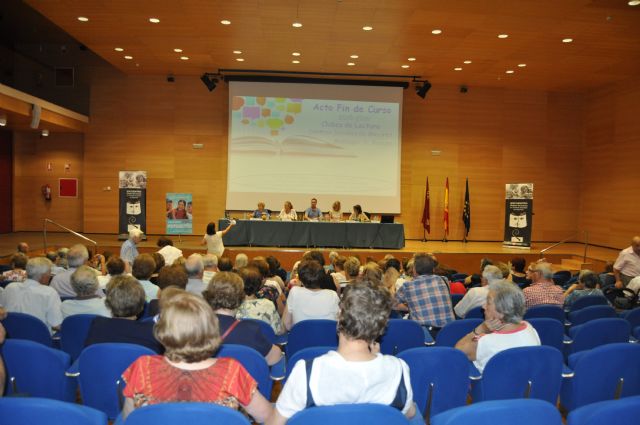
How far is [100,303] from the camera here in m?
3.74

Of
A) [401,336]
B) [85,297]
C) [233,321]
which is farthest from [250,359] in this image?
[85,297]

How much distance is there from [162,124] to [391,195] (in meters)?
6.34

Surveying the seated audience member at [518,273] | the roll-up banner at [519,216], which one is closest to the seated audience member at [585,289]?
the seated audience member at [518,273]

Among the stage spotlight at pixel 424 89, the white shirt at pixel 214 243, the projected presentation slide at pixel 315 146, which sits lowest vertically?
the white shirt at pixel 214 243

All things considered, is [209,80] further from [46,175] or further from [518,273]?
[518,273]

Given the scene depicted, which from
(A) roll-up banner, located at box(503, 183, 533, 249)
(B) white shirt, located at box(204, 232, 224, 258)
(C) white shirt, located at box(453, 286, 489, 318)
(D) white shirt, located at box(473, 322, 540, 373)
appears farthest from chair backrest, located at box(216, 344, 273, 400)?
(A) roll-up banner, located at box(503, 183, 533, 249)

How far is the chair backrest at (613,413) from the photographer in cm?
172

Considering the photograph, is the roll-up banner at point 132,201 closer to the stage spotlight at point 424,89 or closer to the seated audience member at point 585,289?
the stage spotlight at point 424,89

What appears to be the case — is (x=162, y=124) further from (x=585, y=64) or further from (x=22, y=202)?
(x=585, y=64)

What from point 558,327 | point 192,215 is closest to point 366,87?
point 192,215

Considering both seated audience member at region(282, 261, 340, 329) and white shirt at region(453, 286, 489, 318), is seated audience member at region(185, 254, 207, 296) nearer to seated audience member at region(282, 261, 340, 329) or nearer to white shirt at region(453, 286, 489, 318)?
seated audience member at region(282, 261, 340, 329)

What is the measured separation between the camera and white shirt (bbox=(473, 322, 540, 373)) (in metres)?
2.85

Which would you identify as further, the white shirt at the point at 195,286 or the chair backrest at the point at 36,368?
the white shirt at the point at 195,286

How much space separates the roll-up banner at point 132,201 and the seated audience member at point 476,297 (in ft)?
31.0
